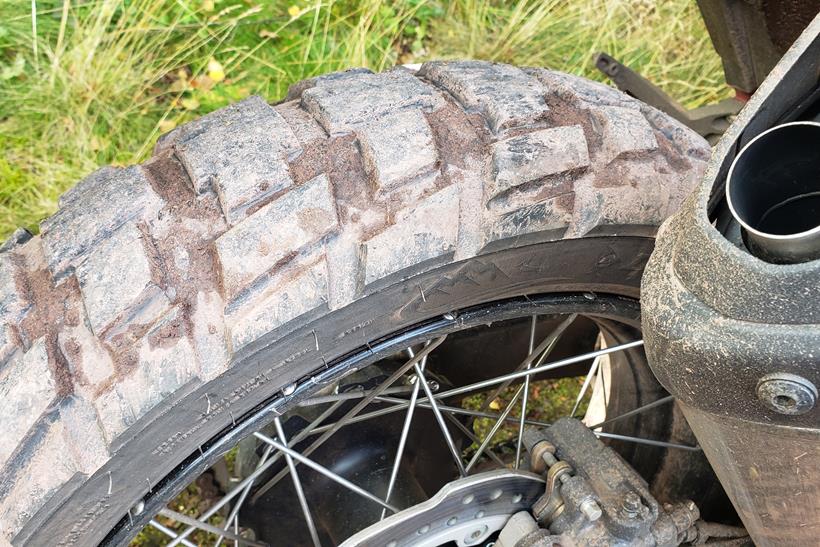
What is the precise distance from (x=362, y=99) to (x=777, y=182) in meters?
0.49

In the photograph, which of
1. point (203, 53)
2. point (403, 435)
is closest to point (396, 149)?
point (403, 435)

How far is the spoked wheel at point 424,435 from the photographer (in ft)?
3.61

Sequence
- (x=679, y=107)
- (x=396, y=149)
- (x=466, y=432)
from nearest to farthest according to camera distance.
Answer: (x=396, y=149)
(x=466, y=432)
(x=679, y=107)

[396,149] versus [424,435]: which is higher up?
[396,149]

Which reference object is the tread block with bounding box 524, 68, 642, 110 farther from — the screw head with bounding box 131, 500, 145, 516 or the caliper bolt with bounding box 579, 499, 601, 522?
the screw head with bounding box 131, 500, 145, 516

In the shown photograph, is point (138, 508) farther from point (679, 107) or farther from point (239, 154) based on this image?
point (679, 107)

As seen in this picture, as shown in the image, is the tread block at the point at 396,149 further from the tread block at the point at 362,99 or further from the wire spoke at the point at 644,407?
the wire spoke at the point at 644,407

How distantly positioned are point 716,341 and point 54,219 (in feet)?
2.39

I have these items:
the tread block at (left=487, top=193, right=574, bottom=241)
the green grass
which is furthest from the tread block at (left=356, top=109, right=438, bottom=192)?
the green grass

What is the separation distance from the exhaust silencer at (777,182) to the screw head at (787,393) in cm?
10

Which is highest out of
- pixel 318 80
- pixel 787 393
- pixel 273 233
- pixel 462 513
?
pixel 318 80

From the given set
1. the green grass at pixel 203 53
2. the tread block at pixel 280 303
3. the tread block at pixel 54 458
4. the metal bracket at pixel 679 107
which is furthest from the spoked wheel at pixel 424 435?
the green grass at pixel 203 53

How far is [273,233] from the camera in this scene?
909 millimetres

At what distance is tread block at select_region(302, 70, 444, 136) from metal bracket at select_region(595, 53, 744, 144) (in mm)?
953
